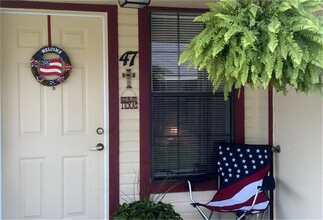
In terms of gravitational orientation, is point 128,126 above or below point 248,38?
below

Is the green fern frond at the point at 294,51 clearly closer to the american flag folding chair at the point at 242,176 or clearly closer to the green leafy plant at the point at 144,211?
the american flag folding chair at the point at 242,176

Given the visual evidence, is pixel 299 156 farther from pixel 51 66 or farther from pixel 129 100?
pixel 51 66

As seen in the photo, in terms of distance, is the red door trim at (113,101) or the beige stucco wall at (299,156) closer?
the beige stucco wall at (299,156)

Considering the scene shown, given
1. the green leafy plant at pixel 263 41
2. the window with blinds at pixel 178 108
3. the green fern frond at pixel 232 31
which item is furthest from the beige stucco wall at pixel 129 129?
the green fern frond at pixel 232 31

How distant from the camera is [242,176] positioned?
3908mm

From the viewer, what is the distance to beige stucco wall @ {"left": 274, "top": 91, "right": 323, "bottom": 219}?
11.0 ft

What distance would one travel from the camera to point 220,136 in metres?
4.08

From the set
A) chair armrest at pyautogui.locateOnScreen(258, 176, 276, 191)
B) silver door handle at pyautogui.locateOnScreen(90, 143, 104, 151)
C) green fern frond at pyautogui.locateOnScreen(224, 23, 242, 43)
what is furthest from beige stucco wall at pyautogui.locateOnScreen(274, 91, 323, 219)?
silver door handle at pyautogui.locateOnScreen(90, 143, 104, 151)

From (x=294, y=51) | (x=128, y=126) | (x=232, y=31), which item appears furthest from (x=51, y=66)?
(x=294, y=51)

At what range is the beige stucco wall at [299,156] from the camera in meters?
3.34

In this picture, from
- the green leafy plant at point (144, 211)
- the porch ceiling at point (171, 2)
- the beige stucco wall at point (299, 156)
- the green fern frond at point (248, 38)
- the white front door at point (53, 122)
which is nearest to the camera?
the green fern frond at point (248, 38)

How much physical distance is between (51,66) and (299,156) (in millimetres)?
2165

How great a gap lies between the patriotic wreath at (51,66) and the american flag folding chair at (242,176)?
142 centimetres

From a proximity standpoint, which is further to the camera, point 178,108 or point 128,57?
point 178,108
